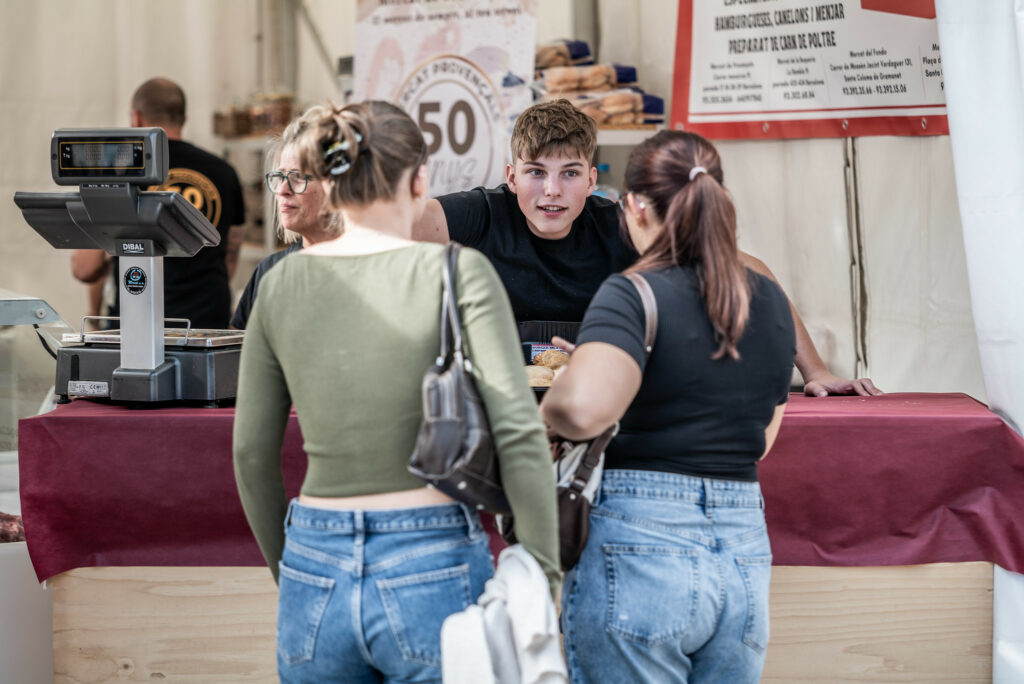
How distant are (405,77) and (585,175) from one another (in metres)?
2.01

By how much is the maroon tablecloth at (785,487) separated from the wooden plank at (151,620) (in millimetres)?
52

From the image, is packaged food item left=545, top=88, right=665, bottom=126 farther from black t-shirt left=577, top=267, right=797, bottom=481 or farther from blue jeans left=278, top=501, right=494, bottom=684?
blue jeans left=278, top=501, right=494, bottom=684

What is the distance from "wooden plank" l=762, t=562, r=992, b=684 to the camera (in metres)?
2.48

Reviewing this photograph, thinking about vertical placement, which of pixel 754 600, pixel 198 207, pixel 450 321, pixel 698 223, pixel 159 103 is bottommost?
pixel 754 600

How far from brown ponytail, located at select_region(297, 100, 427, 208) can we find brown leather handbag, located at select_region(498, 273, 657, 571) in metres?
0.43

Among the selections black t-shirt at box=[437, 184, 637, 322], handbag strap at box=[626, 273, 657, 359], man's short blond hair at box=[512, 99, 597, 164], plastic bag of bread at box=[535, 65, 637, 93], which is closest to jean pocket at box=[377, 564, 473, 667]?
handbag strap at box=[626, 273, 657, 359]

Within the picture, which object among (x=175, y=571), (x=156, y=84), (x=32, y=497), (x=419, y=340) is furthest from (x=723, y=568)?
(x=156, y=84)

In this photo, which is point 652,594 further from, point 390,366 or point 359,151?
point 359,151

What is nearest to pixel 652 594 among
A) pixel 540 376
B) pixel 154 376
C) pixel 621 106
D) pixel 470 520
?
pixel 470 520

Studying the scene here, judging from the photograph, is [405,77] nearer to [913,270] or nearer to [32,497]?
[913,270]

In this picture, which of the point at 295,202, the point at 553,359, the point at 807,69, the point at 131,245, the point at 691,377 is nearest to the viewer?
the point at 691,377

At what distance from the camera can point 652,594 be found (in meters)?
1.69

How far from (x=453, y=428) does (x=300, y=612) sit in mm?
383

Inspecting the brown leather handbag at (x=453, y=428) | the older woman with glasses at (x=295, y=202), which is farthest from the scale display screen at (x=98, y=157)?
the brown leather handbag at (x=453, y=428)
